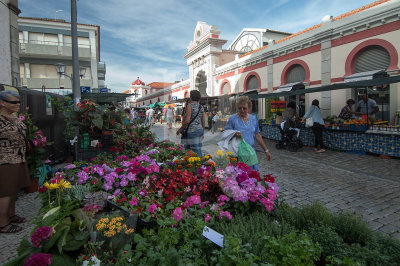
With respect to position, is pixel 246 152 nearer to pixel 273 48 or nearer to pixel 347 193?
pixel 347 193

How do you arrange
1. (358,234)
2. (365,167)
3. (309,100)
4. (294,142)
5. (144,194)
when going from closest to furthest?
(358,234) → (144,194) → (365,167) → (294,142) → (309,100)

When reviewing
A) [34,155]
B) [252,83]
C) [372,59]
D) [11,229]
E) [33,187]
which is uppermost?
[252,83]

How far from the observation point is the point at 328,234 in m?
1.95

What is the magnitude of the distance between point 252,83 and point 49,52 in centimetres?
2112

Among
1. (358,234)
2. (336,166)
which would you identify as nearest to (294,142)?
(336,166)

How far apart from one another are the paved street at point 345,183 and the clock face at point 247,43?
23599 mm

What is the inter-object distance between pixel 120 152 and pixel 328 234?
13.0 feet

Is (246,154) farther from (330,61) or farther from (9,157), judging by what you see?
(330,61)

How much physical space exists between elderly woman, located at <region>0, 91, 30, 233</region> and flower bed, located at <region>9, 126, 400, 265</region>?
0.83 meters

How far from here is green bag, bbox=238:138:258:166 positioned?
12.3ft

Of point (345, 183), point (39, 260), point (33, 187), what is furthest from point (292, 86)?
point (39, 260)

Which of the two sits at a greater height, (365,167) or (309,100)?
(309,100)

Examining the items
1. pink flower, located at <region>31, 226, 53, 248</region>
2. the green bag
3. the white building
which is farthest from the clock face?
pink flower, located at <region>31, 226, 53, 248</region>

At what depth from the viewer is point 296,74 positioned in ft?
48.9
